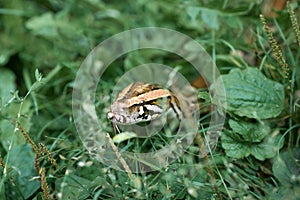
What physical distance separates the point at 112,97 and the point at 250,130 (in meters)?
0.63

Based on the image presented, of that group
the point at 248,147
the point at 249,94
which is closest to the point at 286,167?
the point at 248,147

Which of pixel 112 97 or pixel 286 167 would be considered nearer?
pixel 286 167

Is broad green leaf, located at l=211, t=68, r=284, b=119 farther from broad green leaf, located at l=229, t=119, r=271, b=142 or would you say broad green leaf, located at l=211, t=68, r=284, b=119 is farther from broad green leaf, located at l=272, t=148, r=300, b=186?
broad green leaf, located at l=272, t=148, r=300, b=186

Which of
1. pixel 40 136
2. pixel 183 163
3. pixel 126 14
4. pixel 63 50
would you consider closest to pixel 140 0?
pixel 126 14

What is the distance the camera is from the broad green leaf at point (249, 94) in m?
1.79

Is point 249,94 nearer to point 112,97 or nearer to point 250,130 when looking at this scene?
point 250,130

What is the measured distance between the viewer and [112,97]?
1.98 m

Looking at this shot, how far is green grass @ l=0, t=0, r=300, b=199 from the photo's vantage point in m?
1.56

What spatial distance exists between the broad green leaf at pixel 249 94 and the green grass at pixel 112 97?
0.03 m

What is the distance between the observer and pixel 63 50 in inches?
104

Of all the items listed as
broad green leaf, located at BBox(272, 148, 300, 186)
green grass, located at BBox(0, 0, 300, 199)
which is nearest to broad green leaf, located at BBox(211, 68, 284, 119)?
green grass, located at BBox(0, 0, 300, 199)

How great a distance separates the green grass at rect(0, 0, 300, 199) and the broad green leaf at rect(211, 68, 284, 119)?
31mm

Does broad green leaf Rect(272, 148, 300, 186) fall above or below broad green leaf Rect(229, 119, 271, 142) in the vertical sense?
below

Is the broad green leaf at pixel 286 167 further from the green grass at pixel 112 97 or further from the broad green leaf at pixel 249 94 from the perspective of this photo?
the broad green leaf at pixel 249 94
